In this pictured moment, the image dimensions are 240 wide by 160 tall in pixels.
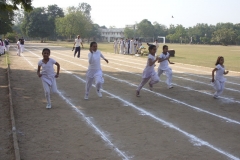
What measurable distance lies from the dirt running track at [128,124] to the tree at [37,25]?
255 feet

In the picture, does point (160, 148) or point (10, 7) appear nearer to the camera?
point (160, 148)

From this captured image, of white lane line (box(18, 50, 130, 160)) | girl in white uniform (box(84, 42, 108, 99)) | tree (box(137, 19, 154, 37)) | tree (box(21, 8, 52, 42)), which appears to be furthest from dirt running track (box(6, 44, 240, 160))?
tree (box(137, 19, 154, 37))

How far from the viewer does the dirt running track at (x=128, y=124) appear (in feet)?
16.1

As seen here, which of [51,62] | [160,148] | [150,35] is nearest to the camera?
[160,148]

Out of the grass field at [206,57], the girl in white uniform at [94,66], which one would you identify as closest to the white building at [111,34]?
the grass field at [206,57]

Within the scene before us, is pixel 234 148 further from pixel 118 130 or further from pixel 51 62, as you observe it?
pixel 51 62

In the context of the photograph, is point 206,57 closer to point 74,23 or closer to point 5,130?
point 5,130

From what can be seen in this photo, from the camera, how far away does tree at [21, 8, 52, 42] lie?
277 feet

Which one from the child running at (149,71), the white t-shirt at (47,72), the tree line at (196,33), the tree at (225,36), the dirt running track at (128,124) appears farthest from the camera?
the tree line at (196,33)

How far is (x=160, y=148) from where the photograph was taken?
506 centimetres

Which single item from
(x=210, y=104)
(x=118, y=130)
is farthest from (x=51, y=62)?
(x=210, y=104)

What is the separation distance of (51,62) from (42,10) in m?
86.4

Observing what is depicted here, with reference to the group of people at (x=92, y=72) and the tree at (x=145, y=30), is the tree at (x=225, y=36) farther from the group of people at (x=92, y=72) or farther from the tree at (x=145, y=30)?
the group of people at (x=92, y=72)

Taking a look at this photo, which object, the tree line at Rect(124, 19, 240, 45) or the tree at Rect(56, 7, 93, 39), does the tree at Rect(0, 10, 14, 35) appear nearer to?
the tree at Rect(56, 7, 93, 39)
